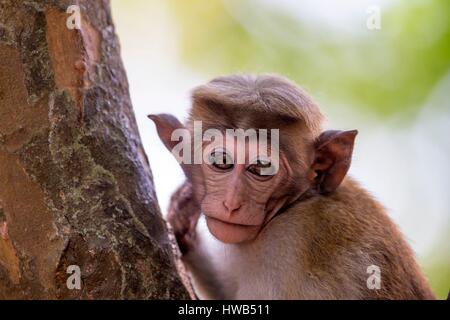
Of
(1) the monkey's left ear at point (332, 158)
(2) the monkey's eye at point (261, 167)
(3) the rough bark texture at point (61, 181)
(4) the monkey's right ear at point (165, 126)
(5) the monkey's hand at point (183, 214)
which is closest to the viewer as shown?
(3) the rough bark texture at point (61, 181)

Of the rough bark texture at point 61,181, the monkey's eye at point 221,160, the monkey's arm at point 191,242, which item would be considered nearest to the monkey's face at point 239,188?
the monkey's eye at point 221,160

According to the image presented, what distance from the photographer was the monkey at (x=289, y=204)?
4949 millimetres

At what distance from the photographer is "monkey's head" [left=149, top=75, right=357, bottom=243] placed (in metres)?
4.92

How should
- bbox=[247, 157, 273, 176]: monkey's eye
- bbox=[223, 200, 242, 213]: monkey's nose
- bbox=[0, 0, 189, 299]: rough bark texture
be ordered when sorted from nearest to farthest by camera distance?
bbox=[0, 0, 189, 299]: rough bark texture
bbox=[223, 200, 242, 213]: monkey's nose
bbox=[247, 157, 273, 176]: monkey's eye

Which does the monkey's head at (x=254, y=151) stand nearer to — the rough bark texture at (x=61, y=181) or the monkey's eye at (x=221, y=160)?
the monkey's eye at (x=221, y=160)

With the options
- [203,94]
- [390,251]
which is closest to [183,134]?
[203,94]

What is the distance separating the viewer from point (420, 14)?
8898 millimetres

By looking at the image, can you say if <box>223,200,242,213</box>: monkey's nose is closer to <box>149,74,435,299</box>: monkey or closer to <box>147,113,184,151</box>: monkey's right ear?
<box>149,74,435,299</box>: monkey

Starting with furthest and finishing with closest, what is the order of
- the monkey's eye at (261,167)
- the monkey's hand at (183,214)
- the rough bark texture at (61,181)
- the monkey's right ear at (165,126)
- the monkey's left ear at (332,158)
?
the monkey's hand at (183,214)
the monkey's right ear at (165,126)
the monkey's left ear at (332,158)
the monkey's eye at (261,167)
the rough bark texture at (61,181)

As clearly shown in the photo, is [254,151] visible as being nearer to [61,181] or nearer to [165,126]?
[165,126]

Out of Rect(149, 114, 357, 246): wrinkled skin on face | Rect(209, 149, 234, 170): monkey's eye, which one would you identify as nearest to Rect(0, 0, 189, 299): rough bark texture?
Rect(149, 114, 357, 246): wrinkled skin on face

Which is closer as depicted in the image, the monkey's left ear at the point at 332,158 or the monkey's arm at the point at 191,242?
the monkey's left ear at the point at 332,158

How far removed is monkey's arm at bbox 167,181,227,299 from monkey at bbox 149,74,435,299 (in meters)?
0.74

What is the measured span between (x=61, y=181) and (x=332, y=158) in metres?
2.02
